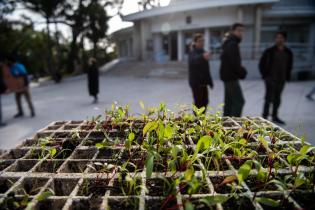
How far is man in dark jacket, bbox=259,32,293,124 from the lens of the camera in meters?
5.12

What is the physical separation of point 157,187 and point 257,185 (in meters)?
0.49

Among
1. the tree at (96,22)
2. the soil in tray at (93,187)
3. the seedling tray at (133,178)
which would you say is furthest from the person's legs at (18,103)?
the tree at (96,22)

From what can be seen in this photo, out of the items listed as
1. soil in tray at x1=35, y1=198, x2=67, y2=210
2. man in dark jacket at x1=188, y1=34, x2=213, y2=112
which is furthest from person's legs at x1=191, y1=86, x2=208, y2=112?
soil in tray at x1=35, y1=198, x2=67, y2=210

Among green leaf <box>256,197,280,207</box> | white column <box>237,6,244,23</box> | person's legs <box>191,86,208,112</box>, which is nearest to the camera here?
green leaf <box>256,197,280,207</box>

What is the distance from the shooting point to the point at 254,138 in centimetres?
189

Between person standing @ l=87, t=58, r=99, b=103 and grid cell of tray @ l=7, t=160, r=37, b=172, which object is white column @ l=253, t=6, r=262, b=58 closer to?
person standing @ l=87, t=58, r=99, b=103

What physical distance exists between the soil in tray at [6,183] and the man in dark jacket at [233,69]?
12.5 ft

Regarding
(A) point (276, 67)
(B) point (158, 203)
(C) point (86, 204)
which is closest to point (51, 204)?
(C) point (86, 204)

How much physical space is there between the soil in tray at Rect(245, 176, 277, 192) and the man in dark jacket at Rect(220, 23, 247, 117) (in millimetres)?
3350

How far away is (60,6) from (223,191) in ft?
69.4

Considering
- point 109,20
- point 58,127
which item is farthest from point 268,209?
point 109,20

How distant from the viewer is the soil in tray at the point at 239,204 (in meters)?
1.13

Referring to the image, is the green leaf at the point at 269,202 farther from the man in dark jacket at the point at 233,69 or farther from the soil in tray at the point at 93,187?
the man in dark jacket at the point at 233,69

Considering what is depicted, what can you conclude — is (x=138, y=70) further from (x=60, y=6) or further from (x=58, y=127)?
(x=58, y=127)
